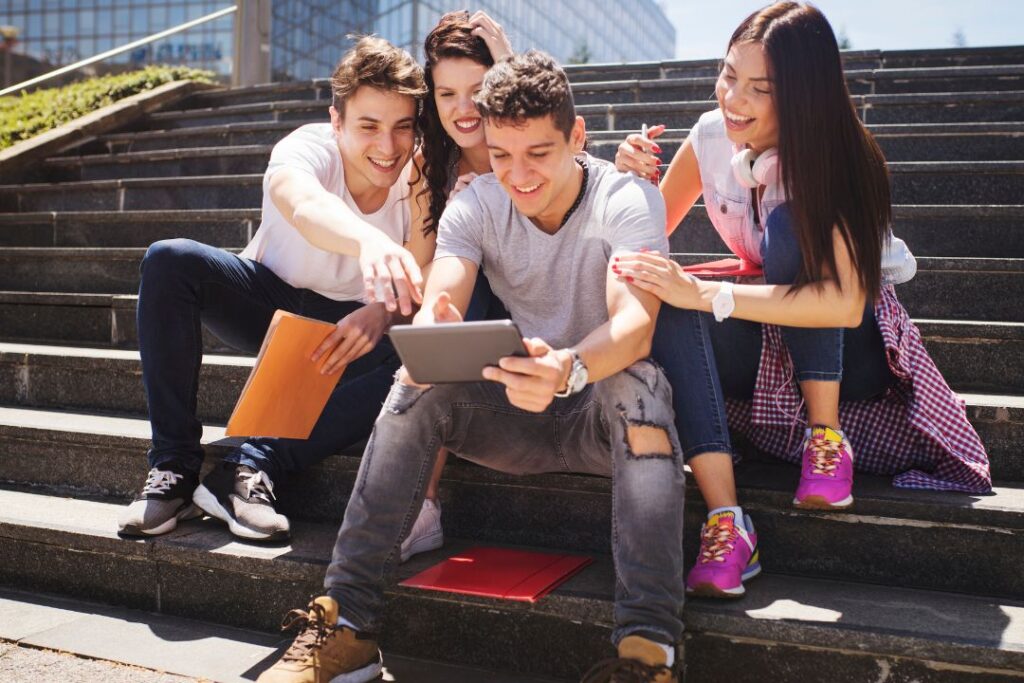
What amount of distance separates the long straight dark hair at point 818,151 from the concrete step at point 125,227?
2627 mm

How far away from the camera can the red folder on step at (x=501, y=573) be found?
80.9 inches

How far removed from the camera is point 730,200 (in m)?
2.48

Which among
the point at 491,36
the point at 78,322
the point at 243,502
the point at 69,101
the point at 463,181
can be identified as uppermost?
the point at 69,101

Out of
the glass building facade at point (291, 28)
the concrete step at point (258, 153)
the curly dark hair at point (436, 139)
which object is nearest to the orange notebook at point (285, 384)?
the curly dark hair at point (436, 139)

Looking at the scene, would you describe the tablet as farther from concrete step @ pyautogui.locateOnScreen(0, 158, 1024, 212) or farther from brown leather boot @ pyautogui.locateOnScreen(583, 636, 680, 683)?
concrete step @ pyautogui.locateOnScreen(0, 158, 1024, 212)

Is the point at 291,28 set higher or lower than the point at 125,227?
higher

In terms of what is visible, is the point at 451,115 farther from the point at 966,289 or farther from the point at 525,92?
the point at 966,289

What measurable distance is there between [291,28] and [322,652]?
106 feet

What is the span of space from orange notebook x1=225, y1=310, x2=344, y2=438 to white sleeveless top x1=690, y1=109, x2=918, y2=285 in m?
1.13

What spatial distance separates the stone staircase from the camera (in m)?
1.93

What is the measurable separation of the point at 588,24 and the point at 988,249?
47254 mm

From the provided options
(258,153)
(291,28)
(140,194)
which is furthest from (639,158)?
(291,28)

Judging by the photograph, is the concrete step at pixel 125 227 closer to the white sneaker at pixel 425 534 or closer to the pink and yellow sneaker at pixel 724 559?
the white sneaker at pixel 425 534

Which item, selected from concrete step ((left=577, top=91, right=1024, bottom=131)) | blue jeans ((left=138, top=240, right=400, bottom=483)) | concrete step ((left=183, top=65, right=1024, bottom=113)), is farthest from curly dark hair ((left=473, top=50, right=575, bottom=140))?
concrete step ((left=183, top=65, right=1024, bottom=113))
